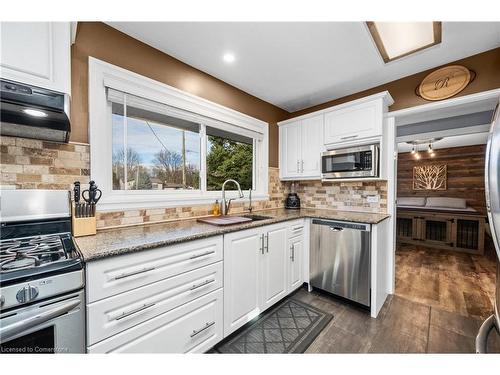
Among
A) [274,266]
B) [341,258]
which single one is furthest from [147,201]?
[341,258]

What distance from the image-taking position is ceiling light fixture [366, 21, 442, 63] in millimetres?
1366

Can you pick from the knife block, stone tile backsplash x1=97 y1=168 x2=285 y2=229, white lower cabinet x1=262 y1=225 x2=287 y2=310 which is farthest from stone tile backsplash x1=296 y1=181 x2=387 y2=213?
the knife block

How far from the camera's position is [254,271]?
1.81 m

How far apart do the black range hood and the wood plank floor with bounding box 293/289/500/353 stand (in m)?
2.18

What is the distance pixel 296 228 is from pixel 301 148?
114 cm

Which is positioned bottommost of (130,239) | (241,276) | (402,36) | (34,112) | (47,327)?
(241,276)

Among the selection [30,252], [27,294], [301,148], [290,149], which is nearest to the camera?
[27,294]

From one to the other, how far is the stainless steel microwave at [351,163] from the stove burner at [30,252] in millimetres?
2429

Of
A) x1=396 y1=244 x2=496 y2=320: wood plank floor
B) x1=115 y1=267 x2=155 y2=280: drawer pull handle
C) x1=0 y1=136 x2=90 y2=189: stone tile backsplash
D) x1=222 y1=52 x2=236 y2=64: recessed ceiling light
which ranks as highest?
x1=222 y1=52 x2=236 y2=64: recessed ceiling light

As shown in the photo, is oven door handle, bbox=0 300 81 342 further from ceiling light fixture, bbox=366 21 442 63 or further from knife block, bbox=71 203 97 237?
ceiling light fixture, bbox=366 21 442 63

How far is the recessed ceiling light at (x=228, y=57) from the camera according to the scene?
1866 mm

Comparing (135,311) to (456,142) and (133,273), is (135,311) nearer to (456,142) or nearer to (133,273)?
(133,273)

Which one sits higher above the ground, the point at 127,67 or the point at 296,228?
the point at 127,67

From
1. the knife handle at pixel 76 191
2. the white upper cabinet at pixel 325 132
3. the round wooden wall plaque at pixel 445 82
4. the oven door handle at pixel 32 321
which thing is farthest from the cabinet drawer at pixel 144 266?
the round wooden wall plaque at pixel 445 82
